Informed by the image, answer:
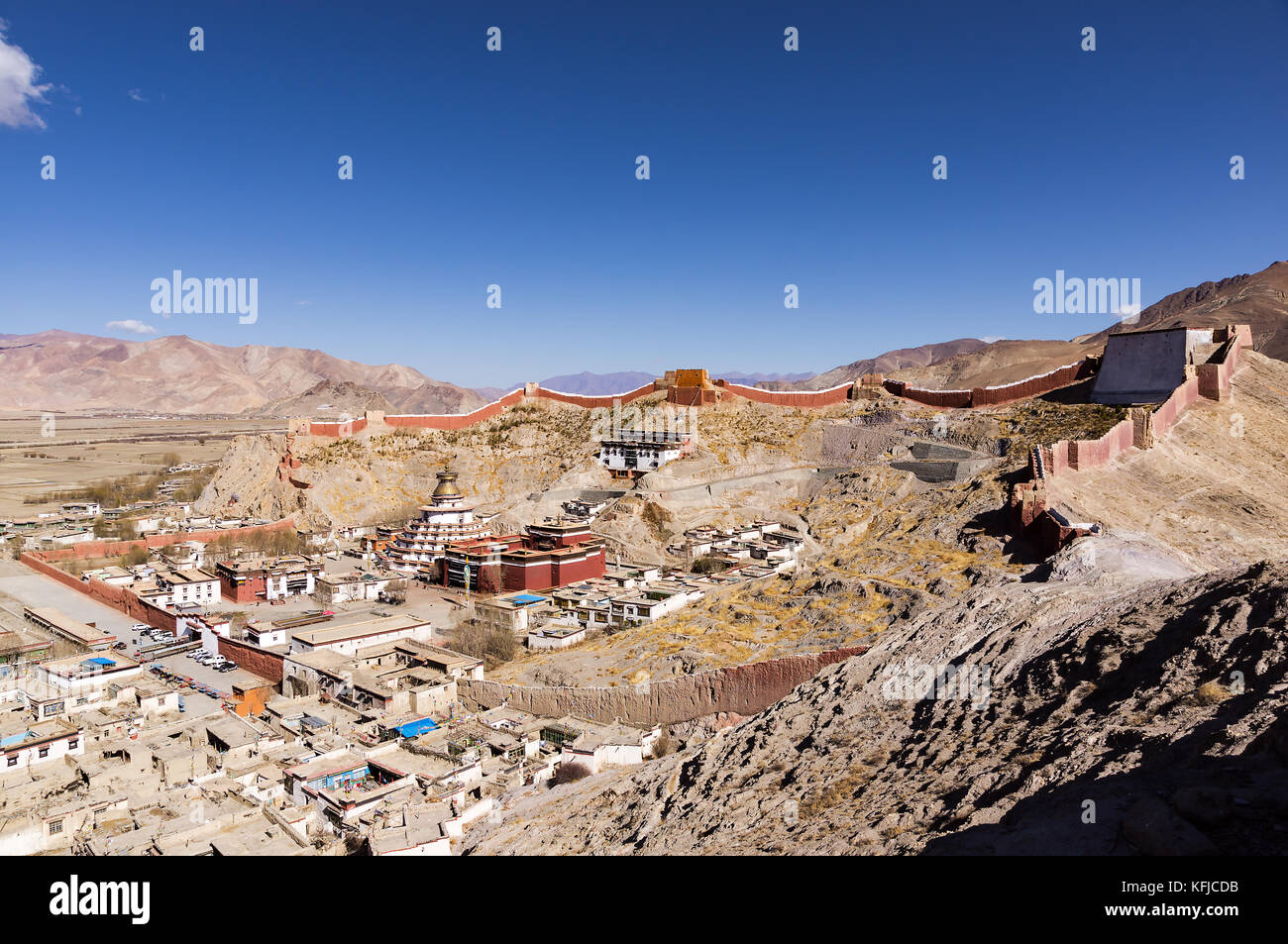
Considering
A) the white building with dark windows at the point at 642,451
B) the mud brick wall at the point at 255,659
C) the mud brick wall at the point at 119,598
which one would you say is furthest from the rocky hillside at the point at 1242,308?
the mud brick wall at the point at 119,598

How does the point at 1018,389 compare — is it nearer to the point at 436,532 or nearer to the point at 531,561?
the point at 531,561

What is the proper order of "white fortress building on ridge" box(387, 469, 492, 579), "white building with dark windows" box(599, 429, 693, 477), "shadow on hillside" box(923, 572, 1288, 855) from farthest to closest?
"white building with dark windows" box(599, 429, 693, 477)
"white fortress building on ridge" box(387, 469, 492, 579)
"shadow on hillside" box(923, 572, 1288, 855)

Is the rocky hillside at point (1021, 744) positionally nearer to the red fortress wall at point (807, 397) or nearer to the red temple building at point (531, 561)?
the red temple building at point (531, 561)

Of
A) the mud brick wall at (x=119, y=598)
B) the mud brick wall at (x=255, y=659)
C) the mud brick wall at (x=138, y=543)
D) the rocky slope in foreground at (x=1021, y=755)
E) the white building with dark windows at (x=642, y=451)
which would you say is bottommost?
the mud brick wall at (x=255, y=659)

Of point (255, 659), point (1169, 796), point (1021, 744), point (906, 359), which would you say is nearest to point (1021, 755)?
point (1021, 744)

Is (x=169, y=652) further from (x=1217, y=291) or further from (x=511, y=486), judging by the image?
(x=1217, y=291)

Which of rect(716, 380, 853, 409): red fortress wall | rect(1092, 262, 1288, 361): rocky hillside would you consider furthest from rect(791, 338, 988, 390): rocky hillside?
rect(716, 380, 853, 409): red fortress wall

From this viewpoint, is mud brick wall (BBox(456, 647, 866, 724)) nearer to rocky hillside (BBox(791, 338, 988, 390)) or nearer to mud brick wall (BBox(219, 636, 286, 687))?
mud brick wall (BBox(219, 636, 286, 687))
